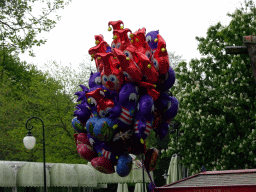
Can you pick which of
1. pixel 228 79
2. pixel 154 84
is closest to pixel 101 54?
pixel 154 84

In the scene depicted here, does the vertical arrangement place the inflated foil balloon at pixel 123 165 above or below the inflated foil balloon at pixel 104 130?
below

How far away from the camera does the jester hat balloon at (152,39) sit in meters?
14.1

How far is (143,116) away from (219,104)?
40.4 feet

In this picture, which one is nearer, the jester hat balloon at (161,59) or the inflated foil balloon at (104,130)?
the inflated foil balloon at (104,130)

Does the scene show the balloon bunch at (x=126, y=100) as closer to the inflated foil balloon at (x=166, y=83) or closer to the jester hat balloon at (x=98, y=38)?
the inflated foil balloon at (x=166, y=83)

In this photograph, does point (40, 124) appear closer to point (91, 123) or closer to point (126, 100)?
point (91, 123)

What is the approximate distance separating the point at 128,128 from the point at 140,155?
3.42 feet

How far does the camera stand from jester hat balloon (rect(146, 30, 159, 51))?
14.1 metres

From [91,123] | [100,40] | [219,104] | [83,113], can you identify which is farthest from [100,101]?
[219,104]

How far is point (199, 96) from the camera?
82.6ft

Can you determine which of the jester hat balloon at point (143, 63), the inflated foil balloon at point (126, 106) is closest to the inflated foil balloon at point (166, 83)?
the jester hat balloon at point (143, 63)

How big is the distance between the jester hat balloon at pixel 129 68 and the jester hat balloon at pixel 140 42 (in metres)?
0.75

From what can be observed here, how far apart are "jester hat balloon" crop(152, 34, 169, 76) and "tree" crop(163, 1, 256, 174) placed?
10363mm

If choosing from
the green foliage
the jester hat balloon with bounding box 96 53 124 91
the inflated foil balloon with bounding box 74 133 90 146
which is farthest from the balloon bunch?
the green foliage
